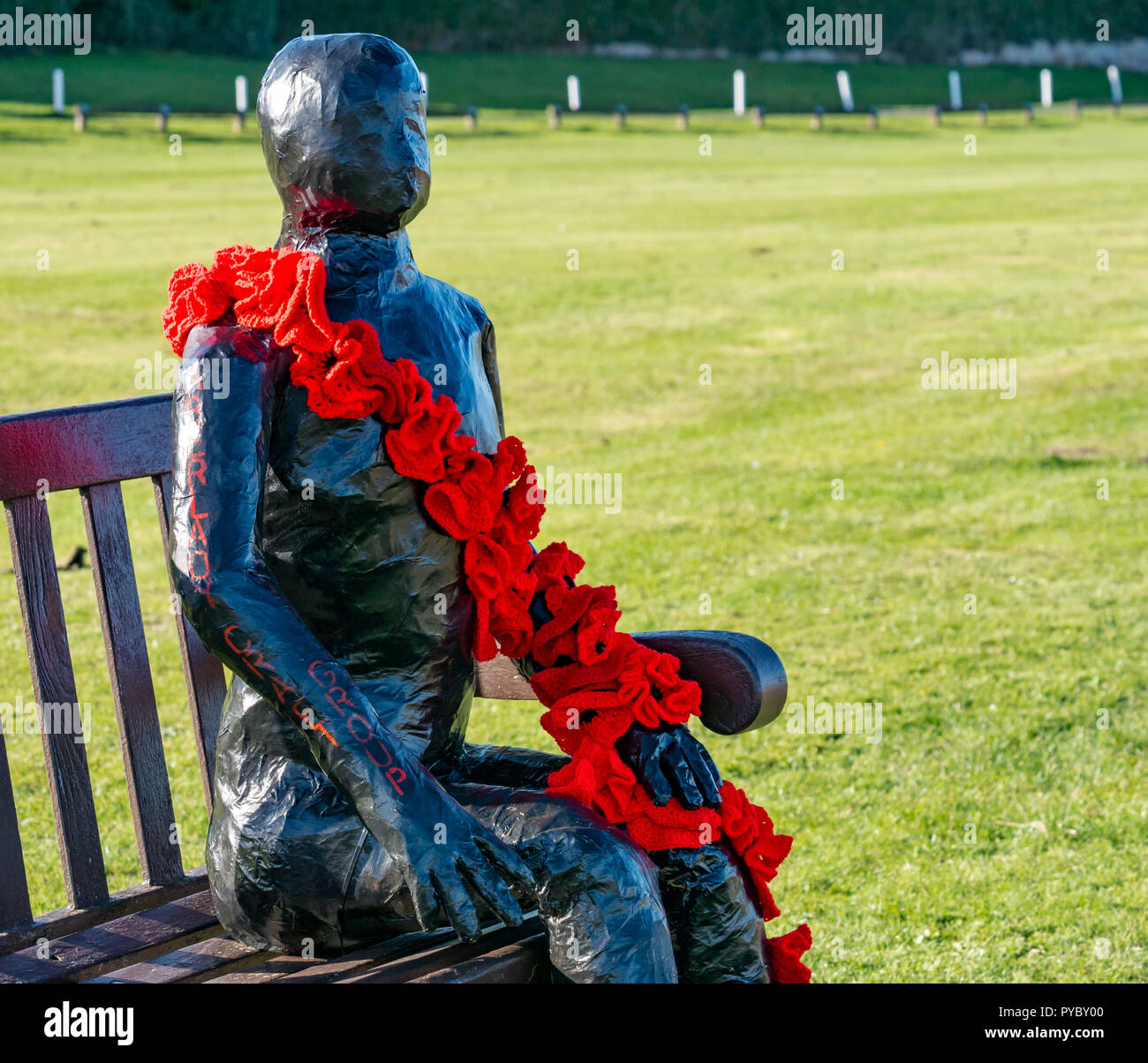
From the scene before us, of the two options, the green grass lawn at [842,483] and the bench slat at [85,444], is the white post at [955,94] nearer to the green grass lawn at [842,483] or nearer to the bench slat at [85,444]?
the green grass lawn at [842,483]

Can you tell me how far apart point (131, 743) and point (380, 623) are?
0.94m

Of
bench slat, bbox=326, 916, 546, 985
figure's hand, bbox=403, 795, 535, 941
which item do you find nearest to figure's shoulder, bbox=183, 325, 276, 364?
figure's hand, bbox=403, 795, 535, 941

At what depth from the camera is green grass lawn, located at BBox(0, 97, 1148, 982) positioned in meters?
5.00

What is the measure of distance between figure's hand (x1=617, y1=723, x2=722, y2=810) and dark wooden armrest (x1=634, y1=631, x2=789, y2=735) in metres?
0.15

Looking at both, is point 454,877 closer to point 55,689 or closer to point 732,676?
point 732,676

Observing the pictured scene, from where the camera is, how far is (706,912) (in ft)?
9.00

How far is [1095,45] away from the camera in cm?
5978

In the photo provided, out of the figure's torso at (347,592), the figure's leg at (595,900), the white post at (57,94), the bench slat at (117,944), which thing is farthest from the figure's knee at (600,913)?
the white post at (57,94)

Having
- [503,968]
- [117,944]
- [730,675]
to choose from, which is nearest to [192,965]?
[117,944]

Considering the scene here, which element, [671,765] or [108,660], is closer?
[671,765]

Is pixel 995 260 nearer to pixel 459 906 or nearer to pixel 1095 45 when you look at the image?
pixel 459 906

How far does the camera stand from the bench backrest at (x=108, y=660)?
10.4 ft

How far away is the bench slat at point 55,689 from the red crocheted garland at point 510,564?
0.65 metres
